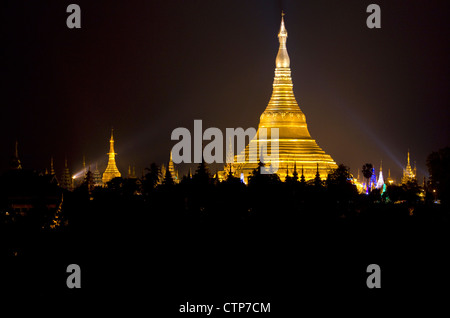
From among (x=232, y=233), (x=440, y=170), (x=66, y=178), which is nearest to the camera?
(x=232, y=233)

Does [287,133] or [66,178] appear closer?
[287,133]

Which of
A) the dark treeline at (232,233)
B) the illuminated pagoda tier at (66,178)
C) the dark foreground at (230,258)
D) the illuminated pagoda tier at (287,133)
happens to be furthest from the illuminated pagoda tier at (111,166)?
the dark foreground at (230,258)

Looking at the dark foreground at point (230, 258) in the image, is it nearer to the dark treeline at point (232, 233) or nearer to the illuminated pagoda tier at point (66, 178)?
the dark treeline at point (232, 233)

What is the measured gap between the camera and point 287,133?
369ft

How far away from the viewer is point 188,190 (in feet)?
282

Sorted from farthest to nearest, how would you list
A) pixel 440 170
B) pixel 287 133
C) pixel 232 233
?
pixel 287 133 → pixel 440 170 → pixel 232 233

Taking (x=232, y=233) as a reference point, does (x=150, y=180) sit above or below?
above

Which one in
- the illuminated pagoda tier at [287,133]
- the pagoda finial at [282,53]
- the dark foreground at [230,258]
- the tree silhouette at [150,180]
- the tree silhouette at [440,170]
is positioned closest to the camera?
the dark foreground at [230,258]

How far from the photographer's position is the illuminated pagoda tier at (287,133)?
358ft

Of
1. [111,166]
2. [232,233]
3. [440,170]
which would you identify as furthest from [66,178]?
[232,233]

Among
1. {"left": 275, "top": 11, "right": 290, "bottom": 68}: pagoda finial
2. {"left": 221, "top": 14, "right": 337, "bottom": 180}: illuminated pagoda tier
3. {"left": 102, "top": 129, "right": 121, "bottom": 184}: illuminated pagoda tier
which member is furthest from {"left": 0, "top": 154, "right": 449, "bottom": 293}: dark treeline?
{"left": 102, "top": 129, "right": 121, "bottom": 184}: illuminated pagoda tier

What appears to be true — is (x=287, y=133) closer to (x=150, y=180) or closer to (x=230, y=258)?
(x=150, y=180)

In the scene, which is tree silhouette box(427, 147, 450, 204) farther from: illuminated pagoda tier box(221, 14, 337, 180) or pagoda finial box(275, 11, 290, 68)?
pagoda finial box(275, 11, 290, 68)
